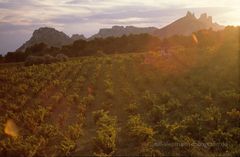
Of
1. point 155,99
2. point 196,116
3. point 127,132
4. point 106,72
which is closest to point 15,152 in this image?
point 127,132

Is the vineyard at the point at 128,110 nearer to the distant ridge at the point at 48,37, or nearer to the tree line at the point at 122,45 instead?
the tree line at the point at 122,45

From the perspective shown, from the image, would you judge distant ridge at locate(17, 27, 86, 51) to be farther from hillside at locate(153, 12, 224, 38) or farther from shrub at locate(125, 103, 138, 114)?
shrub at locate(125, 103, 138, 114)

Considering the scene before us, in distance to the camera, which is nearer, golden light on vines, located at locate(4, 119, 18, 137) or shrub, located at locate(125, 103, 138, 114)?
golden light on vines, located at locate(4, 119, 18, 137)

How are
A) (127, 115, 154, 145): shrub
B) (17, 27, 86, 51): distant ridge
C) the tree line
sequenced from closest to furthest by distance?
(127, 115, 154, 145): shrub
the tree line
(17, 27, 86, 51): distant ridge

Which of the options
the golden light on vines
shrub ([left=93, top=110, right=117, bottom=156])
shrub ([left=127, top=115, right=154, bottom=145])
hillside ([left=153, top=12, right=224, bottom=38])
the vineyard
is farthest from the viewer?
hillside ([left=153, top=12, right=224, bottom=38])

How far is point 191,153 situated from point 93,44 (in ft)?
200

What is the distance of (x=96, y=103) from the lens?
970 inches

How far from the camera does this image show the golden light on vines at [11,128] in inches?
721

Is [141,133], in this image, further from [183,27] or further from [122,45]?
[183,27]

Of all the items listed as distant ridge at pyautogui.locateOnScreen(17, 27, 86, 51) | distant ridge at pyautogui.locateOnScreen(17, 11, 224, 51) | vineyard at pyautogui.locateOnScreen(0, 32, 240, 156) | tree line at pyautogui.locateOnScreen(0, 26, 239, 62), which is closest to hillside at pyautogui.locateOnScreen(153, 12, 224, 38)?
distant ridge at pyautogui.locateOnScreen(17, 11, 224, 51)

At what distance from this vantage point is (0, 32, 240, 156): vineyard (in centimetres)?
1550

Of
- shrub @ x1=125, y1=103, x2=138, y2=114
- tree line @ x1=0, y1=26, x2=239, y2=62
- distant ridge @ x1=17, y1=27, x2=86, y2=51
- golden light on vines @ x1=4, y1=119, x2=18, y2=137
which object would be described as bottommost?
golden light on vines @ x1=4, y1=119, x2=18, y2=137

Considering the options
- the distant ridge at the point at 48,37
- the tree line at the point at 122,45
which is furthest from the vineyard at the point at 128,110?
the distant ridge at the point at 48,37

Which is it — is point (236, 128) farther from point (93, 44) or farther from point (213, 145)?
point (93, 44)
